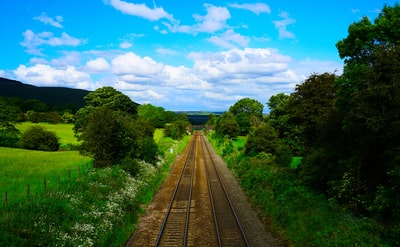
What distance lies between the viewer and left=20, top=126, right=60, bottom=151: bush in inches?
1783

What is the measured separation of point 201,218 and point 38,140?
3927cm

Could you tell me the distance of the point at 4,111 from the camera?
150ft

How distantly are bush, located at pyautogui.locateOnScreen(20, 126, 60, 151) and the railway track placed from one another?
3034cm

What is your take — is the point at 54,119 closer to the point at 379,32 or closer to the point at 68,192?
the point at 68,192

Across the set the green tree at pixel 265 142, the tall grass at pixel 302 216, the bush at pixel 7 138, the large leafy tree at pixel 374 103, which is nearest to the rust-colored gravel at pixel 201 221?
the tall grass at pixel 302 216

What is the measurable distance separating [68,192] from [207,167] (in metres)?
21.9

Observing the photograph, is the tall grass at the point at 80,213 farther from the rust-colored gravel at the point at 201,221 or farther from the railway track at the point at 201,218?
the railway track at the point at 201,218

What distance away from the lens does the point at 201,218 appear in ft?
53.8

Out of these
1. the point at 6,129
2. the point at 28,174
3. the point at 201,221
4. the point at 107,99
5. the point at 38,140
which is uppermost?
the point at 107,99

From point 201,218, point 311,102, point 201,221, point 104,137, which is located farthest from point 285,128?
point 201,221

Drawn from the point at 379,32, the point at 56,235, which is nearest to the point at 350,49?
the point at 379,32

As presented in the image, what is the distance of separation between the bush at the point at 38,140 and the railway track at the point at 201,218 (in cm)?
3034

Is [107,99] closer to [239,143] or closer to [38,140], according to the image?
[38,140]

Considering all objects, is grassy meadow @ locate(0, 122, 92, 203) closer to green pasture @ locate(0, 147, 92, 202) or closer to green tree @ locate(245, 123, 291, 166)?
green pasture @ locate(0, 147, 92, 202)
